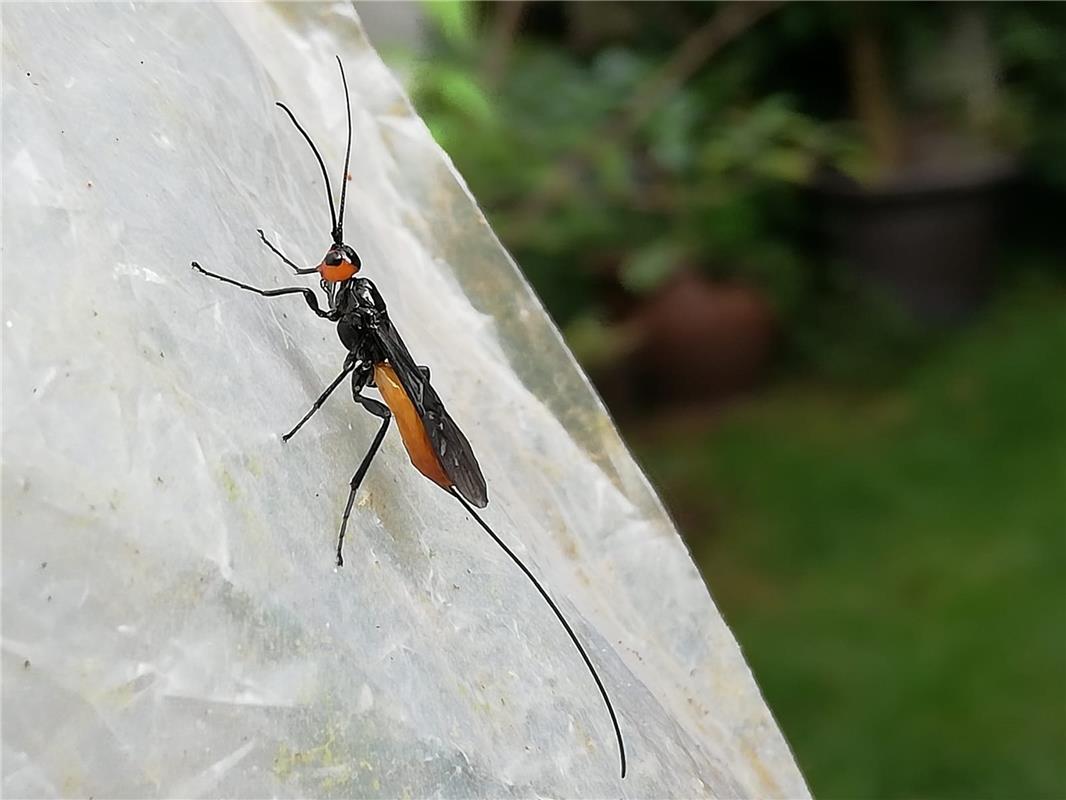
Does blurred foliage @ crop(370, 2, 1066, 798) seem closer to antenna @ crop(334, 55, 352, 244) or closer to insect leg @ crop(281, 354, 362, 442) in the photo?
antenna @ crop(334, 55, 352, 244)

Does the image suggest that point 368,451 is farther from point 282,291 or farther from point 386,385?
point 282,291

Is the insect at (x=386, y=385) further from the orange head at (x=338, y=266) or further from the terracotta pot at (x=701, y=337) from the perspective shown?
the terracotta pot at (x=701, y=337)

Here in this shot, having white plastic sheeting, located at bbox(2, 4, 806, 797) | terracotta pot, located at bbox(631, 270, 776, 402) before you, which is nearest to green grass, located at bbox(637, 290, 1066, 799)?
terracotta pot, located at bbox(631, 270, 776, 402)

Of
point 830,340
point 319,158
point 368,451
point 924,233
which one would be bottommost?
point 830,340

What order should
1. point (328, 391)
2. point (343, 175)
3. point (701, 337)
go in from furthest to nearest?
1. point (701, 337)
2. point (343, 175)
3. point (328, 391)

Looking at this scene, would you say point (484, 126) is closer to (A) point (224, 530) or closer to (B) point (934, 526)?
(A) point (224, 530)

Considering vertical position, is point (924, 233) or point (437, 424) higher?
point (437, 424)

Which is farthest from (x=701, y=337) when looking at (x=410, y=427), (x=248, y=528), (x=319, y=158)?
(x=248, y=528)
